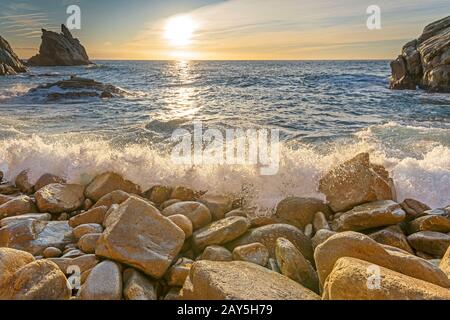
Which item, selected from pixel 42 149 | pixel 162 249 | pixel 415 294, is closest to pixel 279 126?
pixel 42 149

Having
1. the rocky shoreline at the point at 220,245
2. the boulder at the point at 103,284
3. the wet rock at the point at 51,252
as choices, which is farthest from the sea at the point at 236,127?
the boulder at the point at 103,284

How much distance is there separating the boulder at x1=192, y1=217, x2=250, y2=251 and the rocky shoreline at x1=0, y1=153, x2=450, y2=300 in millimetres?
11

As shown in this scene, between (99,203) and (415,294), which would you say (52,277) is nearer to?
(99,203)

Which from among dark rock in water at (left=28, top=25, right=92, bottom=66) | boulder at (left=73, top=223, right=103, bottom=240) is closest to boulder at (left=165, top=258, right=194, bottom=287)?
boulder at (left=73, top=223, right=103, bottom=240)

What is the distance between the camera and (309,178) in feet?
16.1

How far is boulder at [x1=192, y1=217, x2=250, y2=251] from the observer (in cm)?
337

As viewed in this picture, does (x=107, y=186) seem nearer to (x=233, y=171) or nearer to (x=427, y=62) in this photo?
(x=233, y=171)

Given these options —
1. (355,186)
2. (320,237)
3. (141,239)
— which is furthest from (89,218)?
(355,186)

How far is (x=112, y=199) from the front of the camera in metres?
4.43

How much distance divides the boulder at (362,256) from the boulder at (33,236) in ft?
8.78

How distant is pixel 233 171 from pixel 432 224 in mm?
2642
